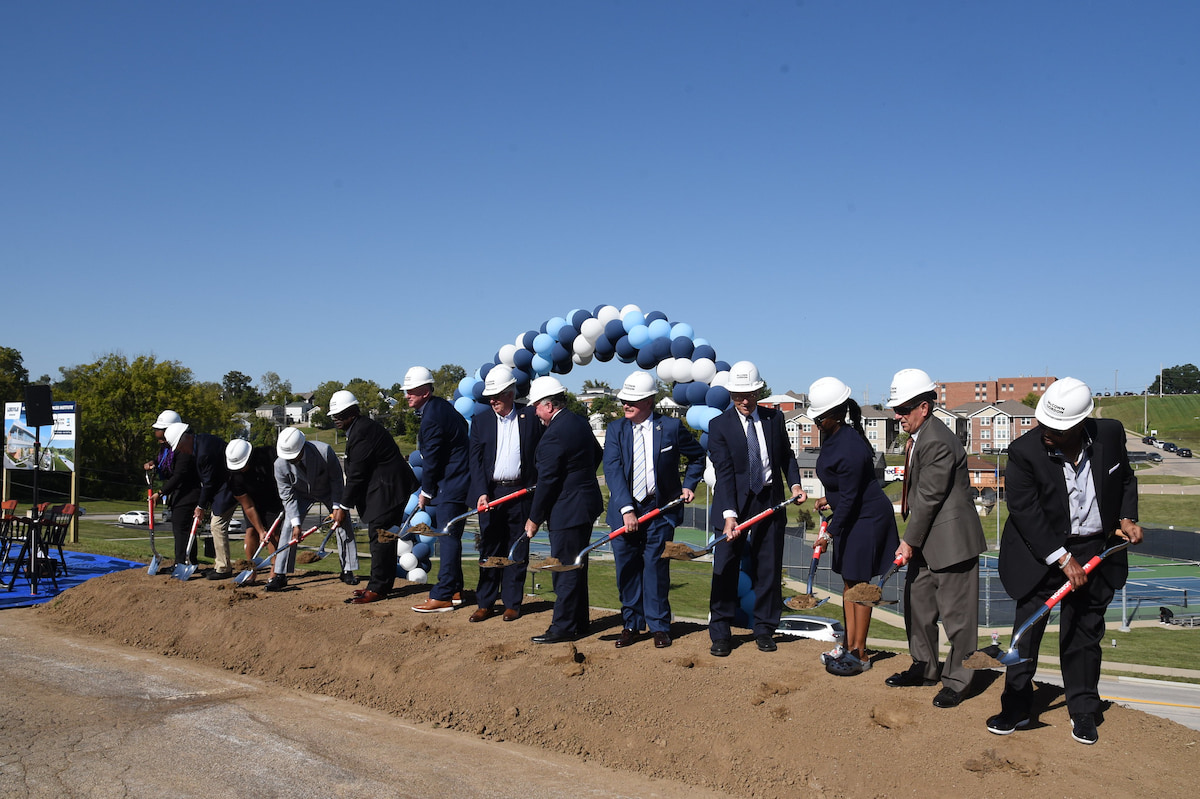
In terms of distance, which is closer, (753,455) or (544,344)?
(753,455)

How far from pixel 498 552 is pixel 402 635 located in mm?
1113

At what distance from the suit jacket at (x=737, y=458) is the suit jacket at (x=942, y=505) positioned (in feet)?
4.21

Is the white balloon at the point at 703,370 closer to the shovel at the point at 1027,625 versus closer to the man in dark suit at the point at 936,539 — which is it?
the man in dark suit at the point at 936,539

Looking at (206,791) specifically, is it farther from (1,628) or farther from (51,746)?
(1,628)

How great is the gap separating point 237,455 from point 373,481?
236cm

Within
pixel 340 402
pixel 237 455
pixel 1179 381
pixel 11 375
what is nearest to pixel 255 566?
pixel 237 455

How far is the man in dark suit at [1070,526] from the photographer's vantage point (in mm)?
4707

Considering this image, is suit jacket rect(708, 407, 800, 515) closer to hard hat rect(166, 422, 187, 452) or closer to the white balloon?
the white balloon

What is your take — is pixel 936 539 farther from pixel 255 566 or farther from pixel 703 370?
pixel 703 370

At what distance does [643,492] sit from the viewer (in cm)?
692

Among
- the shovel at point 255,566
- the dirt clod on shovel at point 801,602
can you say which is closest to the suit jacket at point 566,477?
the dirt clod on shovel at point 801,602

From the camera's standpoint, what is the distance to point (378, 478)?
9.04 metres

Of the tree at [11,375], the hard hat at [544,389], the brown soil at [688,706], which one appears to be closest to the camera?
the brown soil at [688,706]

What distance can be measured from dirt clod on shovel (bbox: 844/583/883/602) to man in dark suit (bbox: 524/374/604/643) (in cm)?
223
